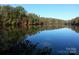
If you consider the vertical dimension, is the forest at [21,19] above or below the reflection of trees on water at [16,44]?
above

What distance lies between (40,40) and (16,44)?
236 millimetres

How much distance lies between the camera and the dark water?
323 cm

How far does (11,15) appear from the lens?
10.7 feet

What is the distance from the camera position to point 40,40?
326 centimetres

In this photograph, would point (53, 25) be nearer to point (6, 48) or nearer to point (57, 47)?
point (57, 47)

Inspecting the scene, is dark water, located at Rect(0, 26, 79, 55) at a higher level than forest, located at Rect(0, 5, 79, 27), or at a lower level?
lower

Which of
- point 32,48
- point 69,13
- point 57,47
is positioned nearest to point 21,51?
point 32,48

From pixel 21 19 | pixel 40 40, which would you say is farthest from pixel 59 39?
pixel 21 19

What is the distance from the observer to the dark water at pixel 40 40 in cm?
323

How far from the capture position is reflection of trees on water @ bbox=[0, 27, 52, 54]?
323cm

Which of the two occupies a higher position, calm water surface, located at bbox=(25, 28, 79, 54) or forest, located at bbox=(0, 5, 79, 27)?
forest, located at bbox=(0, 5, 79, 27)

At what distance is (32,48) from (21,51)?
0.37ft

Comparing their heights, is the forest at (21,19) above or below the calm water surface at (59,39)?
above
